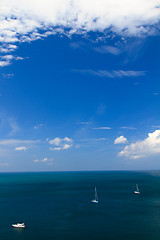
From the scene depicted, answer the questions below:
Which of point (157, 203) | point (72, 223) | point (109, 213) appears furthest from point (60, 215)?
point (157, 203)

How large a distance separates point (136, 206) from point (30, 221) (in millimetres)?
74074

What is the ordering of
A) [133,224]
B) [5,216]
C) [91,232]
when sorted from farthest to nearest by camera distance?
[5,216] → [133,224] → [91,232]

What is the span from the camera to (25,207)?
134m

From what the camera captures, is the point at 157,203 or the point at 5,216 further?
the point at 157,203

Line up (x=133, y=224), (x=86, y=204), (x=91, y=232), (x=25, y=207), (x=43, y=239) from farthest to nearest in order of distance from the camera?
(x=86, y=204) → (x=25, y=207) → (x=133, y=224) → (x=91, y=232) → (x=43, y=239)

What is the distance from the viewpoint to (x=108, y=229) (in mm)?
92750

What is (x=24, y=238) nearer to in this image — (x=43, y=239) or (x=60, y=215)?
(x=43, y=239)

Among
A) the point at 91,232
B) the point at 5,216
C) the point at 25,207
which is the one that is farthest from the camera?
the point at 25,207

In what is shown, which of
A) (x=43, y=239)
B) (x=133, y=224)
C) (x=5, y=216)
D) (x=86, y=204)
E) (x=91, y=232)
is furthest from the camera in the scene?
(x=86, y=204)

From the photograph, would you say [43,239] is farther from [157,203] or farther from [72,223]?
[157,203]

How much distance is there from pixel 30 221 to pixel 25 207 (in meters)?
33.0

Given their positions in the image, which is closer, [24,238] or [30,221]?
[24,238]

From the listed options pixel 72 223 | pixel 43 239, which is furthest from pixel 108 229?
pixel 43 239

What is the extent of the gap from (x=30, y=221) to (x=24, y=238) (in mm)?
20265
